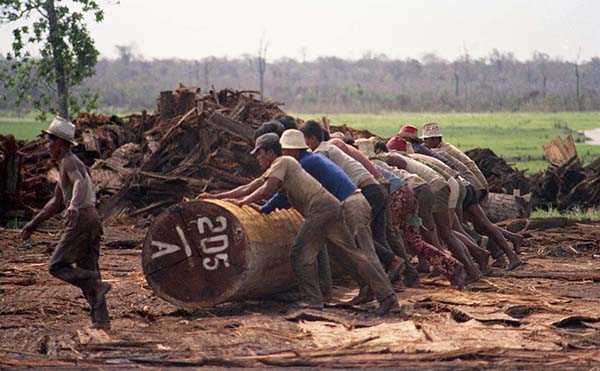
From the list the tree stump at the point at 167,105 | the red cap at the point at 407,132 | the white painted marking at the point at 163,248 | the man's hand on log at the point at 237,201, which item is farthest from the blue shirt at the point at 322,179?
the tree stump at the point at 167,105

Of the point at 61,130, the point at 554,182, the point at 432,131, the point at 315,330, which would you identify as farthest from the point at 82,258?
the point at 554,182

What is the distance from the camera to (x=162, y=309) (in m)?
12.0

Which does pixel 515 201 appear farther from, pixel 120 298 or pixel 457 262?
pixel 120 298

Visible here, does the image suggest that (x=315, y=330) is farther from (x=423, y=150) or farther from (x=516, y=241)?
(x=516, y=241)

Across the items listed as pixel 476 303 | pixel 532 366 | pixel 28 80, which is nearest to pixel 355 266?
pixel 476 303

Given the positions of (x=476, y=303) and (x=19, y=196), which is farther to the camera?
(x=19, y=196)

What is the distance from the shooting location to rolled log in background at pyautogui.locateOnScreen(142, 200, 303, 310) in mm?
11359

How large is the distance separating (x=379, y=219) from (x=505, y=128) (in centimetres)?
6019

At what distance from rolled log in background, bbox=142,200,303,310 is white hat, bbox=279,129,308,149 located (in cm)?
79

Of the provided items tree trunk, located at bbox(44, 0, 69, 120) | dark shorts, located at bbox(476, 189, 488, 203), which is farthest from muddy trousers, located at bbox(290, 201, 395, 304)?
tree trunk, located at bbox(44, 0, 69, 120)

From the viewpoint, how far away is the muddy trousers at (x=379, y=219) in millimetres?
12750

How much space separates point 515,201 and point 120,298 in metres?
11.3

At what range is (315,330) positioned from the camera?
1027 centimetres

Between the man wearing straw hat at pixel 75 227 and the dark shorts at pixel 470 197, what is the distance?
656 cm
